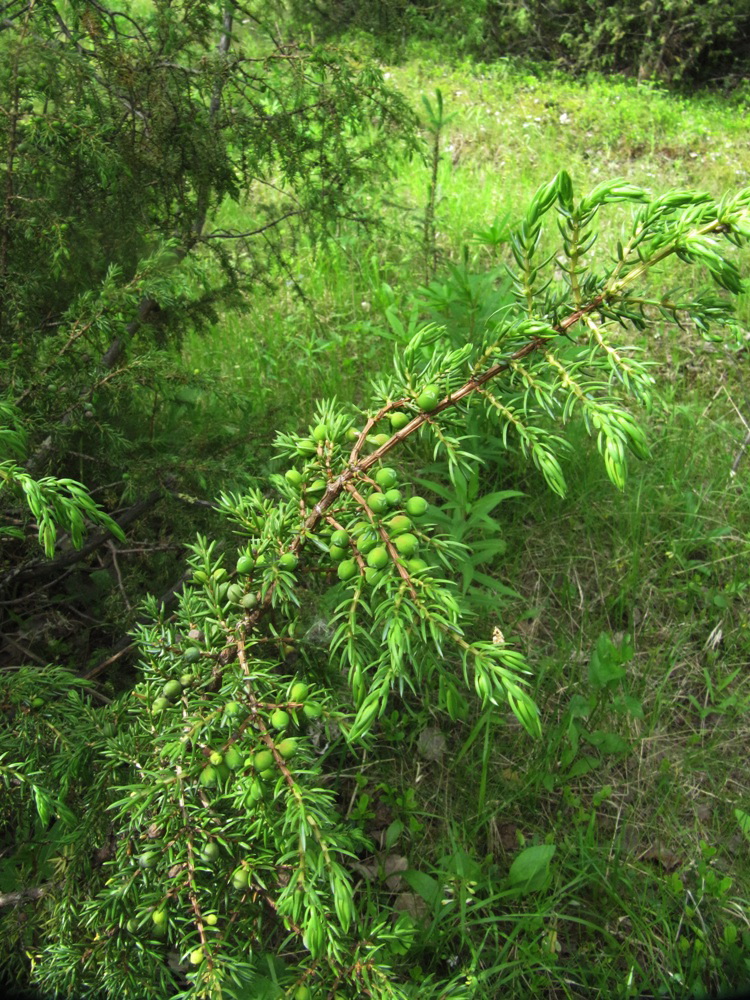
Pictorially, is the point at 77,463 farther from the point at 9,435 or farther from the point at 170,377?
the point at 9,435

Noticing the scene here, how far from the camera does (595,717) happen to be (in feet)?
7.63

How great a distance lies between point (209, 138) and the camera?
2.28 m

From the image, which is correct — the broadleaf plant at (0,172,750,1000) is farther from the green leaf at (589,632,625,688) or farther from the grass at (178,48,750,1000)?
the green leaf at (589,632,625,688)

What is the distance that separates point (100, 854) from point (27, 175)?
68.1 inches

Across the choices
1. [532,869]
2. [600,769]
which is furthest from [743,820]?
[532,869]

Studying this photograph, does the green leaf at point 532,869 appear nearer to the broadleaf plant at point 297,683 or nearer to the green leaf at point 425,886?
the green leaf at point 425,886

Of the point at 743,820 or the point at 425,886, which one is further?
the point at 743,820

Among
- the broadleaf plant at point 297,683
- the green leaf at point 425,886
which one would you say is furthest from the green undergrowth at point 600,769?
the broadleaf plant at point 297,683

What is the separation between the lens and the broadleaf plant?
1.06 m

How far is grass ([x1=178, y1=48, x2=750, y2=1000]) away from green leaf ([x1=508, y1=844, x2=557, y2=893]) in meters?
0.03

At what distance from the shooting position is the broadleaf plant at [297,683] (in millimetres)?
1062

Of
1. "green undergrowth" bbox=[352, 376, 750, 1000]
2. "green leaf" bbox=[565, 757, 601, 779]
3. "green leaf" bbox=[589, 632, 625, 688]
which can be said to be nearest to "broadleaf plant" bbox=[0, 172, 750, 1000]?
"green undergrowth" bbox=[352, 376, 750, 1000]

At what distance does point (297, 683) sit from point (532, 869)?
1.18 m

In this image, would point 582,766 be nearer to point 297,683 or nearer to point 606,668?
point 606,668
